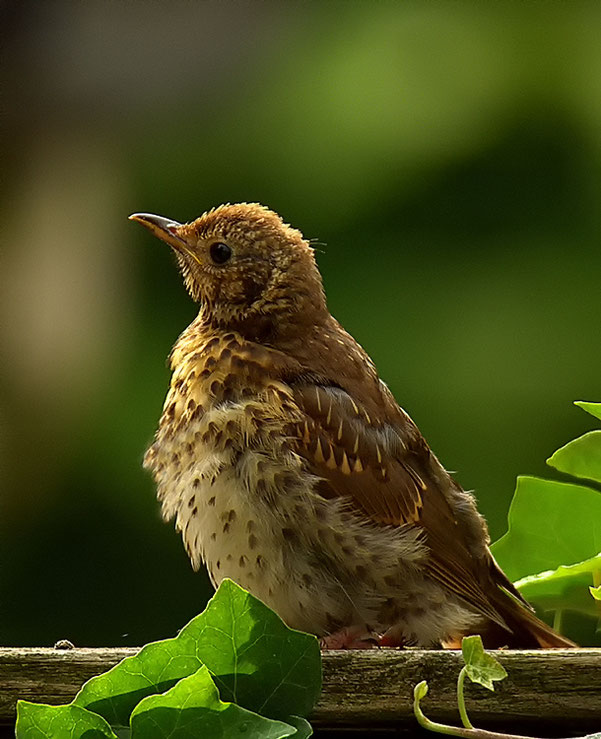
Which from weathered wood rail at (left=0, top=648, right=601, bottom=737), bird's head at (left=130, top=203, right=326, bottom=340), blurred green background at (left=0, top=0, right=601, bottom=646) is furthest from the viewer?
blurred green background at (left=0, top=0, right=601, bottom=646)

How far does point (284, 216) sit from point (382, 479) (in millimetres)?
1660

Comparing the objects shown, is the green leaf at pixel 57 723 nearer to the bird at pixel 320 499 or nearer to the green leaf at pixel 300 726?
the green leaf at pixel 300 726

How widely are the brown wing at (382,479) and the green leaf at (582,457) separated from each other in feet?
0.93

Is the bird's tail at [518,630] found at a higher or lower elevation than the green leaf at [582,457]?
lower

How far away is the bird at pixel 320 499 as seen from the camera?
4.70 feet

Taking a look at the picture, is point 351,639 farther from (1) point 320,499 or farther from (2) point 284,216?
(2) point 284,216

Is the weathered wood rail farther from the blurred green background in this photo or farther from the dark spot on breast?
the blurred green background

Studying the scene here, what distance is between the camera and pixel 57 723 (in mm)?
871

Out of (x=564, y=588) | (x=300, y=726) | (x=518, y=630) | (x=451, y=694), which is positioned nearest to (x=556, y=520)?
(x=564, y=588)

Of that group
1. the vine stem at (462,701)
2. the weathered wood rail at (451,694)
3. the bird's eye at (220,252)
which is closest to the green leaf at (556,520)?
the weathered wood rail at (451,694)

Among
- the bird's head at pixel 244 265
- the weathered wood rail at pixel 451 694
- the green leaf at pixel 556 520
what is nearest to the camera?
the weathered wood rail at pixel 451 694

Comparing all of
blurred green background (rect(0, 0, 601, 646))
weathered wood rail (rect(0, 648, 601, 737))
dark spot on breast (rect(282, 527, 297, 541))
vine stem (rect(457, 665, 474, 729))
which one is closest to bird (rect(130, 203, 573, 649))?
dark spot on breast (rect(282, 527, 297, 541))

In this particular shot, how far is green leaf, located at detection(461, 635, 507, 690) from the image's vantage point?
2.87 feet

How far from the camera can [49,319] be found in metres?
3.42
